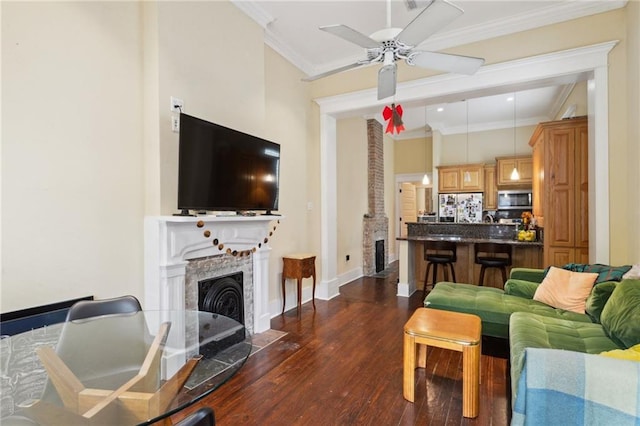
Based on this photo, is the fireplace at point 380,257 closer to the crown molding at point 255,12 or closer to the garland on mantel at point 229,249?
the garland on mantel at point 229,249

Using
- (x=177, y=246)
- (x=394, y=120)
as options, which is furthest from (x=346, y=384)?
(x=394, y=120)

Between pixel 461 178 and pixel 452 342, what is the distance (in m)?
6.38

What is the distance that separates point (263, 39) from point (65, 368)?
3.53 meters

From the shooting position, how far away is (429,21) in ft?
6.68

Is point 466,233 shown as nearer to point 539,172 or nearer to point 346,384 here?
point 539,172

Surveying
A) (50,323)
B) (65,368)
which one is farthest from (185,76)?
(65,368)

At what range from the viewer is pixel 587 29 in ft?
10.7

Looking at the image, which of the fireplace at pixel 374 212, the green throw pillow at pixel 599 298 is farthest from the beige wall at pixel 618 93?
the fireplace at pixel 374 212

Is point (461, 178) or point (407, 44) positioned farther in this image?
point (461, 178)

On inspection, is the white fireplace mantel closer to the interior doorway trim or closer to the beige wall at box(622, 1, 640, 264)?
the interior doorway trim

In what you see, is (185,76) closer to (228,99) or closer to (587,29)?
(228,99)

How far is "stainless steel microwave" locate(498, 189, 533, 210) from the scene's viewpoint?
23.3 ft

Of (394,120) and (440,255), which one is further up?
(394,120)

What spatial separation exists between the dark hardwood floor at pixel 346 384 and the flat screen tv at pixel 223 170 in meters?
1.39
